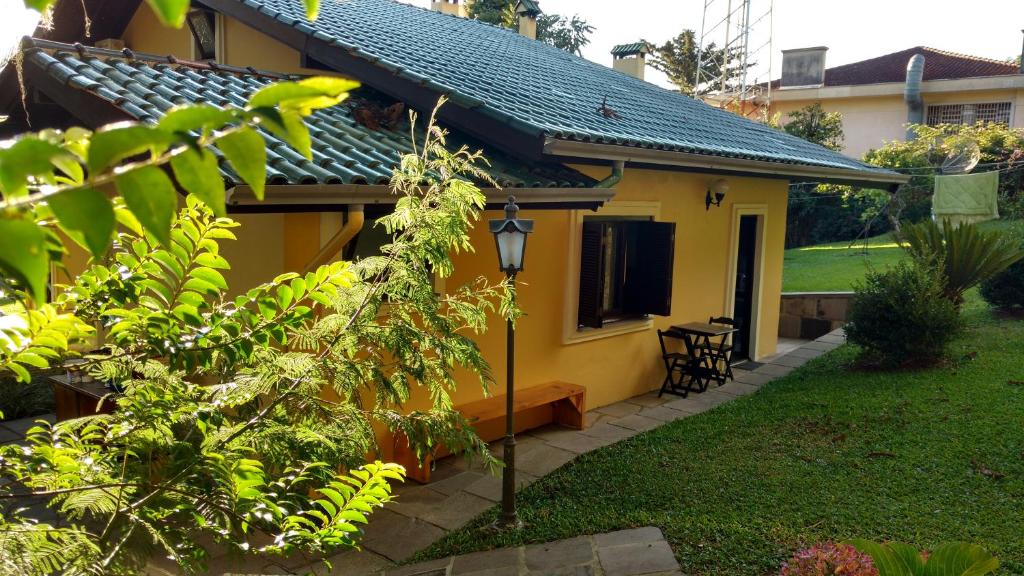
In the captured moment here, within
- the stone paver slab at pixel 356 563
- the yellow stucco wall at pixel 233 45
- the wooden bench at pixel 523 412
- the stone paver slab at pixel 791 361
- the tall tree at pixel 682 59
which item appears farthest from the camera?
the tall tree at pixel 682 59

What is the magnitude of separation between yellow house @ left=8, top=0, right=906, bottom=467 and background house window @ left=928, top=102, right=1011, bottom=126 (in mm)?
17448

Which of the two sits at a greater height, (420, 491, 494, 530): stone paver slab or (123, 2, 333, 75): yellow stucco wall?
(123, 2, 333, 75): yellow stucco wall

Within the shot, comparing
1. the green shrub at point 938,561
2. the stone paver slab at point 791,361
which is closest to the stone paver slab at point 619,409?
the stone paver slab at point 791,361

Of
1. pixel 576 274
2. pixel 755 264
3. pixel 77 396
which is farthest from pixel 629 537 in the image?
pixel 755 264

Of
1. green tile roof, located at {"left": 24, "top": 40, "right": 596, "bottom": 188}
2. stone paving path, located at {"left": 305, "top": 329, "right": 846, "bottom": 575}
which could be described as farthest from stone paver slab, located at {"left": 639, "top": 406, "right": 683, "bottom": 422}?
green tile roof, located at {"left": 24, "top": 40, "right": 596, "bottom": 188}

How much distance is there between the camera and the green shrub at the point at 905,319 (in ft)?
32.2

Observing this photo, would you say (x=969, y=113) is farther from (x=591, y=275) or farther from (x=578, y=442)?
(x=578, y=442)

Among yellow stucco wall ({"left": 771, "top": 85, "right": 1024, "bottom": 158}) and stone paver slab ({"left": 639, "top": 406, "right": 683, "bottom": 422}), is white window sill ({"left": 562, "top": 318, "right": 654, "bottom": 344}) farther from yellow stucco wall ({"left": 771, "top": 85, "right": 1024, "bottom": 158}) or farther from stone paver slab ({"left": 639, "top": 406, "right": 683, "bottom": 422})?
yellow stucco wall ({"left": 771, "top": 85, "right": 1024, "bottom": 158})

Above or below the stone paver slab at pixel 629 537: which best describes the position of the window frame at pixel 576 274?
above

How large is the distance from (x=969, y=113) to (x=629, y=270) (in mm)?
→ 23847

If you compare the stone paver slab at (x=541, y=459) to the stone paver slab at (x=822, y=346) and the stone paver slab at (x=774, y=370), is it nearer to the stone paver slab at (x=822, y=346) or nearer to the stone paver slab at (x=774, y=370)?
the stone paver slab at (x=774, y=370)

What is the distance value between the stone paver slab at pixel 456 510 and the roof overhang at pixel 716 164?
10.2 feet

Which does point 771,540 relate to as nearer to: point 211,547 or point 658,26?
point 211,547

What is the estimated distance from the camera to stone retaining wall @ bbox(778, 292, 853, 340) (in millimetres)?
15258
